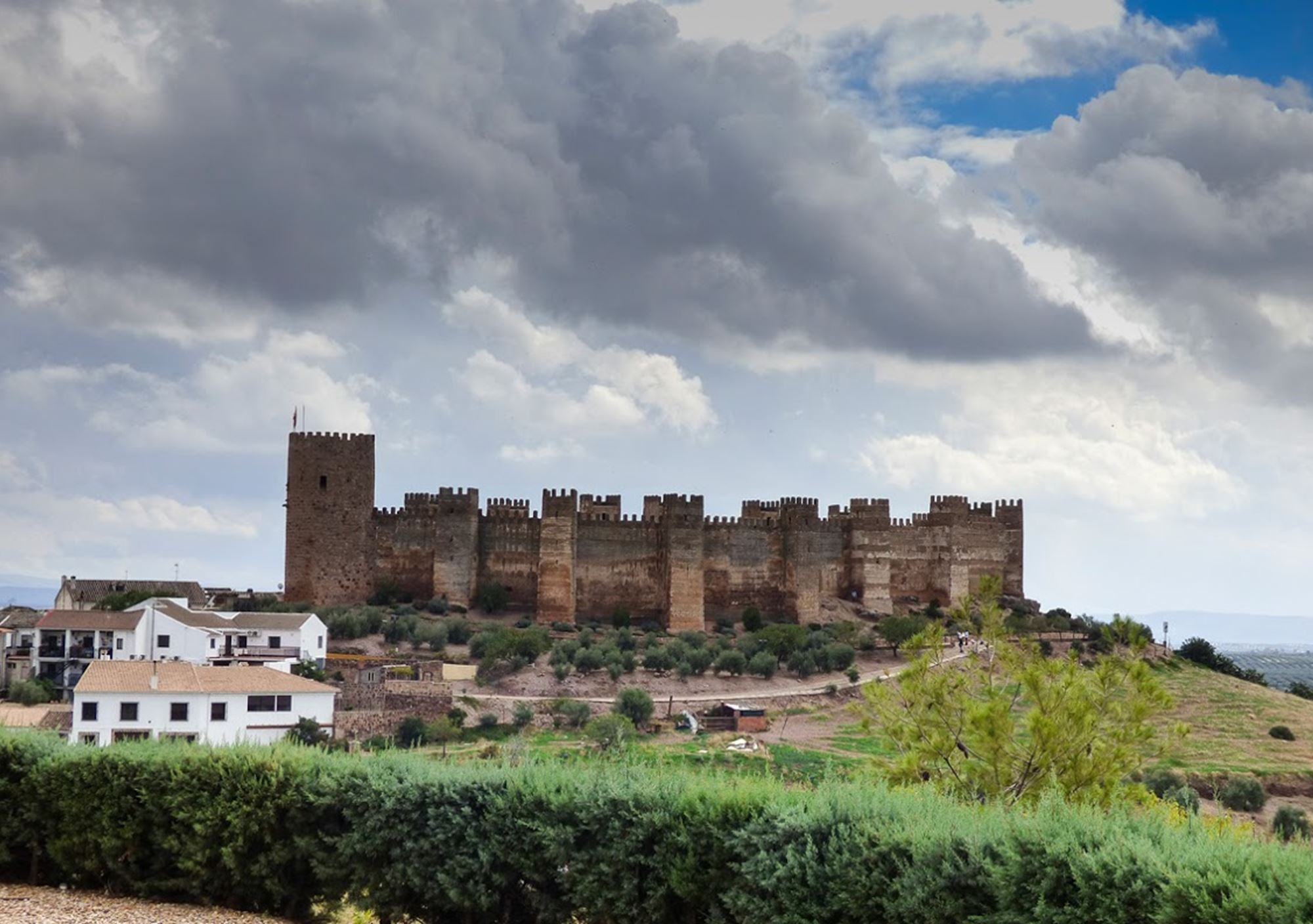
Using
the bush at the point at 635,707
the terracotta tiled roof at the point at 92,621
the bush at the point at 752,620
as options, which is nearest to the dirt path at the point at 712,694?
the bush at the point at 635,707

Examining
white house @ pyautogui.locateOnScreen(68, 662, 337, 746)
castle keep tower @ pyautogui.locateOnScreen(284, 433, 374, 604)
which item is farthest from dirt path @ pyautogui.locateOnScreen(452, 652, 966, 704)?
castle keep tower @ pyautogui.locateOnScreen(284, 433, 374, 604)

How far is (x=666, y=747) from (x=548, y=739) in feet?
9.32

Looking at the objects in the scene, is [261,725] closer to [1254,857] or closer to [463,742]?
[463,742]

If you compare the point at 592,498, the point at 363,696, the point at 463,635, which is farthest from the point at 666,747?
the point at 592,498

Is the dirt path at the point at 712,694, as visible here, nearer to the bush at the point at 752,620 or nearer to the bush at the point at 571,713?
the bush at the point at 571,713

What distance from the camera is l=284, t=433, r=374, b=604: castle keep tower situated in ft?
149

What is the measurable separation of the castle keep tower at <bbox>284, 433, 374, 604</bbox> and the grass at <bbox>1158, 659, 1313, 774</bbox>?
25958mm

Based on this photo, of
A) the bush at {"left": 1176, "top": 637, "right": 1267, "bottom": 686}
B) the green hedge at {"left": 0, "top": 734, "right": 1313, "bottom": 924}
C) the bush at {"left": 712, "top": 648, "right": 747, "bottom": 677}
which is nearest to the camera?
the green hedge at {"left": 0, "top": 734, "right": 1313, "bottom": 924}

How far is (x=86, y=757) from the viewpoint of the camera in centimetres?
1138

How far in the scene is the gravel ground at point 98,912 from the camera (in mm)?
10289

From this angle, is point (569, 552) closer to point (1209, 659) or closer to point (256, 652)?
point (256, 652)

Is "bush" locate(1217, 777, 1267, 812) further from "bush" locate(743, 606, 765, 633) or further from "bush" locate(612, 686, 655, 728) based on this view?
"bush" locate(743, 606, 765, 633)

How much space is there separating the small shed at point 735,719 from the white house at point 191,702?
8.88 m

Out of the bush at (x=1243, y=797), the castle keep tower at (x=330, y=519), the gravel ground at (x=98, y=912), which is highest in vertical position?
the castle keep tower at (x=330, y=519)
